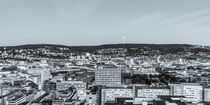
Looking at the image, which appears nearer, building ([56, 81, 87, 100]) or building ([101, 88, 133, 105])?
building ([101, 88, 133, 105])

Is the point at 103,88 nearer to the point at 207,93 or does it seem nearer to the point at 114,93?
the point at 114,93

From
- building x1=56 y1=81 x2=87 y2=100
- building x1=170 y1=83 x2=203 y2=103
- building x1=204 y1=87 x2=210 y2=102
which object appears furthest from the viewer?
building x1=56 y1=81 x2=87 y2=100

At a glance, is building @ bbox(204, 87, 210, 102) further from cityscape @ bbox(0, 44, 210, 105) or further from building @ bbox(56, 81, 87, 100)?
building @ bbox(56, 81, 87, 100)

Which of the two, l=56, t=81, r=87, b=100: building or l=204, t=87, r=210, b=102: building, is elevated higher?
l=204, t=87, r=210, b=102: building

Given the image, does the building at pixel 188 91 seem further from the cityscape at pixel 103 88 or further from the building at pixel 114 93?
the building at pixel 114 93

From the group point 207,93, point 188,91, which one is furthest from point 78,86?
point 207,93

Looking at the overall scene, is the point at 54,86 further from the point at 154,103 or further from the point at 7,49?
the point at 7,49

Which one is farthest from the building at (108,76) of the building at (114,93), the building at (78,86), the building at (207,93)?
the building at (207,93)

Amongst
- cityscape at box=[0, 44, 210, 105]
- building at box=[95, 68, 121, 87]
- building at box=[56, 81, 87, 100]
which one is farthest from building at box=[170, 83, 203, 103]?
building at box=[95, 68, 121, 87]
